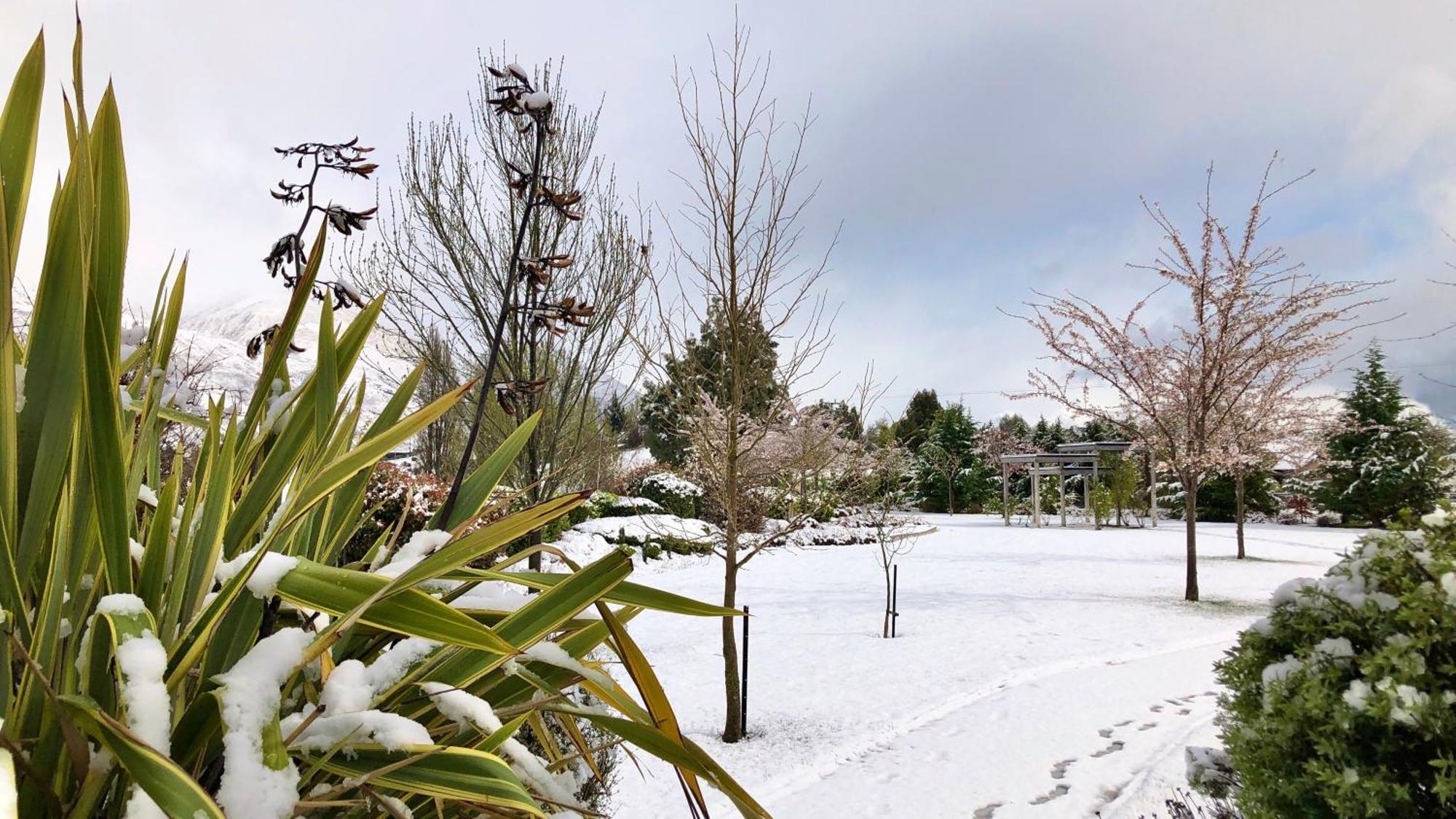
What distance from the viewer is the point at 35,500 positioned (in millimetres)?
693

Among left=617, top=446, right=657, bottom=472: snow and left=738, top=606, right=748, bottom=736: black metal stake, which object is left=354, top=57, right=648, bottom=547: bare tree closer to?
left=738, top=606, right=748, bottom=736: black metal stake

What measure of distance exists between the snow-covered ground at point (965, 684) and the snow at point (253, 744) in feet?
9.80

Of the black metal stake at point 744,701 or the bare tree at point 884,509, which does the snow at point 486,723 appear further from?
the bare tree at point 884,509

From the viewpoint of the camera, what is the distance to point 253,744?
58 centimetres

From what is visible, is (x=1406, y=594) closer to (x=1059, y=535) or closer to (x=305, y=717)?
(x=305, y=717)

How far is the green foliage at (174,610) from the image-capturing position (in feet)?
1.94

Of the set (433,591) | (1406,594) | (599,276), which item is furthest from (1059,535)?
(433,591)

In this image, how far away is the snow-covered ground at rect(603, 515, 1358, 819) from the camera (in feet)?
11.3

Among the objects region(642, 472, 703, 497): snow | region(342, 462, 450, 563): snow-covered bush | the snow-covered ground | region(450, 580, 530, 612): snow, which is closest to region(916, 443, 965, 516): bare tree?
region(642, 472, 703, 497): snow

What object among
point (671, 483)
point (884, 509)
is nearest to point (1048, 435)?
point (671, 483)

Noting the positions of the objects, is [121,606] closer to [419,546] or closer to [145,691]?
[145,691]

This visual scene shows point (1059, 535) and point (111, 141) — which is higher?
point (111, 141)

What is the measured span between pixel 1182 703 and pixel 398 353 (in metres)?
6.40

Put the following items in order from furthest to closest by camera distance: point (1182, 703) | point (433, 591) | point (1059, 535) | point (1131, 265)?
point (1059, 535)
point (1131, 265)
point (1182, 703)
point (433, 591)
